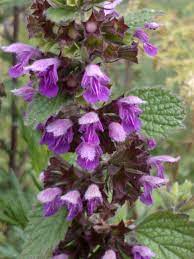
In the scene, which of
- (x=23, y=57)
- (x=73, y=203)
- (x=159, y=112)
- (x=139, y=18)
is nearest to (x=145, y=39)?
(x=139, y=18)

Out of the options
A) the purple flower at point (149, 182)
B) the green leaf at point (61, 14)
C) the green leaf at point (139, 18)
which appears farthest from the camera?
the purple flower at point (149, 182)

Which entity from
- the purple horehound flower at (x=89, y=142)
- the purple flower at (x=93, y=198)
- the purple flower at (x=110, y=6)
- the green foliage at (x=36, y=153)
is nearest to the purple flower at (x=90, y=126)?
the purple horehound flower at (x=89, y=142)

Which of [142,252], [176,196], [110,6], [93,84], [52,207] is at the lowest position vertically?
[176,196]

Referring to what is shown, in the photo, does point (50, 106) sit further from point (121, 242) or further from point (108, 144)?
point (121, 242)

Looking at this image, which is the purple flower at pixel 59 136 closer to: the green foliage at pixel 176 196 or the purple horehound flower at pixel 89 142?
the purple horehound flower at pixel 89 142

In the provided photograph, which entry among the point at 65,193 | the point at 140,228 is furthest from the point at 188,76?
the point at 65,193

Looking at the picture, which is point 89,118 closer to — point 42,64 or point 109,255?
point 42,64
